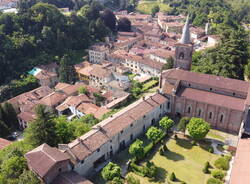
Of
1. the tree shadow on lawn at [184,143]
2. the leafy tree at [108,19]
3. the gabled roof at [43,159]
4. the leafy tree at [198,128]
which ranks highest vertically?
the leafy tree at [108,19]

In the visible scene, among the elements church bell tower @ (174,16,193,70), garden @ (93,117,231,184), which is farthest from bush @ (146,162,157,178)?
church bell tower @ (174,16,193,70)

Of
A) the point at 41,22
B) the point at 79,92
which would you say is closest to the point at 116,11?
the point at 41,22

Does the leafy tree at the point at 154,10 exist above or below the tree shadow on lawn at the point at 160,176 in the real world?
above

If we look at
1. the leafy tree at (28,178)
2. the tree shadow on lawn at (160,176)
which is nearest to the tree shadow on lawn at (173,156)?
the tree shadow on lawn at (160,176)

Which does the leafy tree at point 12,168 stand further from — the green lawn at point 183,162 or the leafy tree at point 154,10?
the leafy tree at point 154,10

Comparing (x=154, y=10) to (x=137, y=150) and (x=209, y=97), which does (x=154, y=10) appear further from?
(x=137, y=150)

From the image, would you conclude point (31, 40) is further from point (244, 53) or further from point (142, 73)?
point (244, 53)
